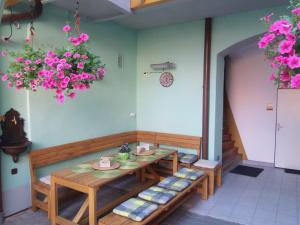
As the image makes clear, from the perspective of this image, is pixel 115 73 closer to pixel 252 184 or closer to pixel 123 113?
pixel 123 113

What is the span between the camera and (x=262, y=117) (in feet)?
17.9

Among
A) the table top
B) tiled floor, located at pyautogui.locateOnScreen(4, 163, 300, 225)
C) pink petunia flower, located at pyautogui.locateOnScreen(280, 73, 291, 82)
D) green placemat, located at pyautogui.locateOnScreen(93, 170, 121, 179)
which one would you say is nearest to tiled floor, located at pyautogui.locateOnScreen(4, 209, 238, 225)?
tiled floor, located at pyautogui.locateOnScreen(4, 163, 300, 225)

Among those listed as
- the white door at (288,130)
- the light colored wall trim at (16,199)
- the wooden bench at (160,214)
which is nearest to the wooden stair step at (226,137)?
the white door at (288,130)

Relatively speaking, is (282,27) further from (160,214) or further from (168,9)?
(168,9)

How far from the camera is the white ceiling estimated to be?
11.3 ft

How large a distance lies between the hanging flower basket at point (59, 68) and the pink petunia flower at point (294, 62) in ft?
5.50

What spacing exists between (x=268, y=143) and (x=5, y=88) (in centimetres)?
544

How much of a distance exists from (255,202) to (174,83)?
262cm

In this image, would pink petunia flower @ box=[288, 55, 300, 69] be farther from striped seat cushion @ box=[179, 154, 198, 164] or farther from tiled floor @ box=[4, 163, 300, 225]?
striped seat cushion @ box=[179, 154, 198, 164]

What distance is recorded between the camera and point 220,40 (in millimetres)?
4199

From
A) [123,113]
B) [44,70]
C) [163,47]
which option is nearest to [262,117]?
[163,47]

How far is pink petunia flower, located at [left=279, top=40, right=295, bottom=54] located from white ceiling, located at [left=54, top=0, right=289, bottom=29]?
2398 mm

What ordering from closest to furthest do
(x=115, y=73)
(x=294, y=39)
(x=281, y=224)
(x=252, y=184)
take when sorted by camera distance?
(x=294, y=39), (x=281, y=224), (x=252, y=184), (x=115, y=73)

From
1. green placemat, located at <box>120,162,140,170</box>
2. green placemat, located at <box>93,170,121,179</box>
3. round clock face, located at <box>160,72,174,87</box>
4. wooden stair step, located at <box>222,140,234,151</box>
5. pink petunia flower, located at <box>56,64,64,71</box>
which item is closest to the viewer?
pink petunia flower, located at <box>56,64,64,71</box>
